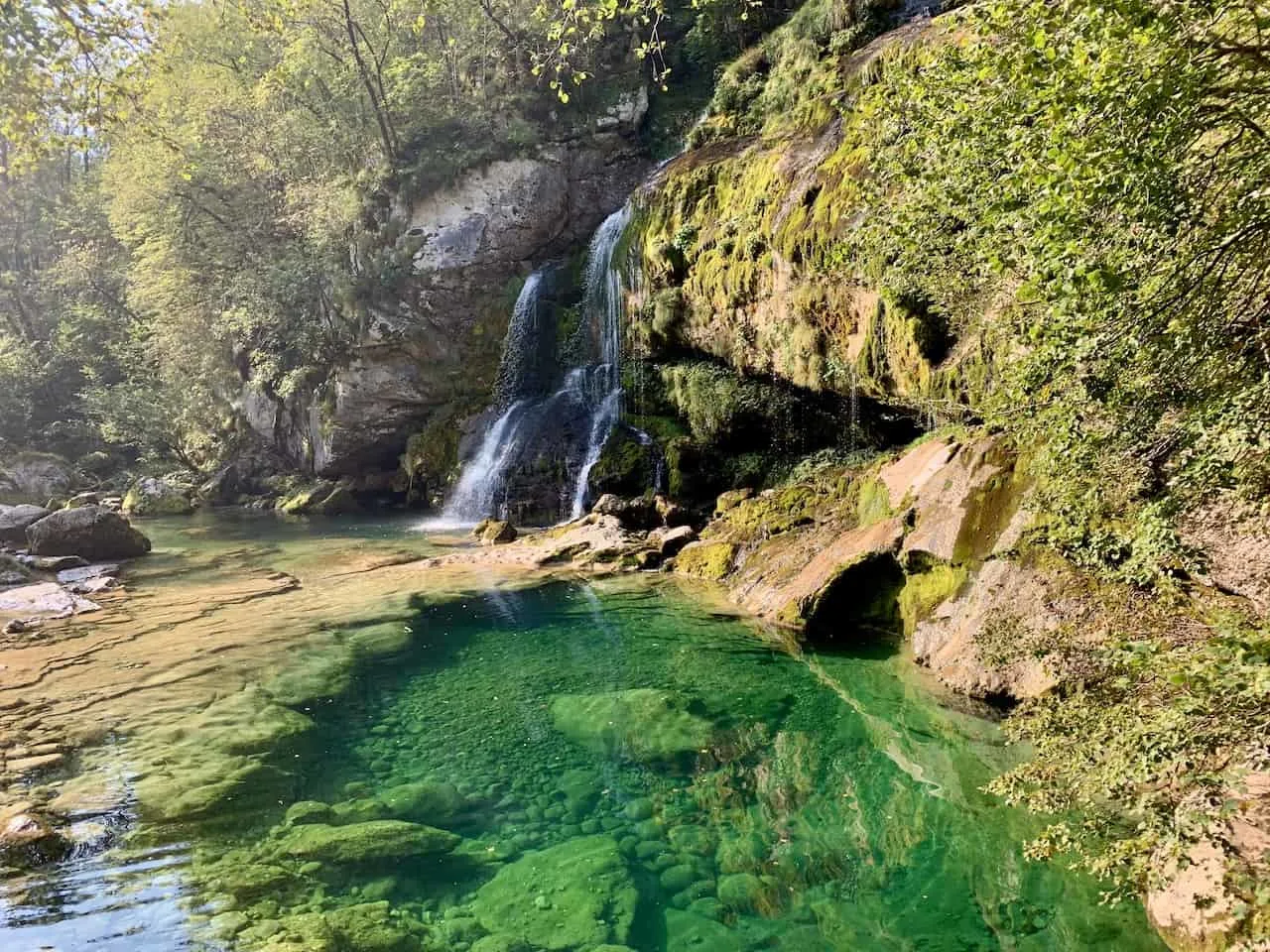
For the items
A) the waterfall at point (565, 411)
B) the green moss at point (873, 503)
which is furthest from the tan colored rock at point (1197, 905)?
the waterfall at point (565, 411)

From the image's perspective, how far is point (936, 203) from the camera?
455 centimetres

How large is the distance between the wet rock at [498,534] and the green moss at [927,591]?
30.9 feet

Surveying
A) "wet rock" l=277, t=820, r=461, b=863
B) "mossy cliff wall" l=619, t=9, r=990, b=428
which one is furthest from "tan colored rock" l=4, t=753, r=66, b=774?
"mossy cliff wall" l=619, t=9, r=990, b=428

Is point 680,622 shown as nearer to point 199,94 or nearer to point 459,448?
point 459,448

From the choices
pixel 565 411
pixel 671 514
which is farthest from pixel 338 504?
pixel 671 514

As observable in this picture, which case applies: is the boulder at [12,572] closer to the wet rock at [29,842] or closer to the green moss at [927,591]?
the wet rock at [29,842]

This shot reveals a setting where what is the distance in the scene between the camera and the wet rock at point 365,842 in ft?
16.7

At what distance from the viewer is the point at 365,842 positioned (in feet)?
17.1

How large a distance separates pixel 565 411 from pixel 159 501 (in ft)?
59.7

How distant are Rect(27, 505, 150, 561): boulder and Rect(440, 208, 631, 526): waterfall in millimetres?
7727

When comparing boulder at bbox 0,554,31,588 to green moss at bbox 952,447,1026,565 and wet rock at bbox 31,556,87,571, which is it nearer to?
wet rock at bbox 31,556,87,571

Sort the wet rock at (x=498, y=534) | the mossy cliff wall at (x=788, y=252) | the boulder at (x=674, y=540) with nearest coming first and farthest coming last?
the mossy cliff wall at (x=788, y=252) < the boulder at (x=674, y=540) < the wet rock at (x=498, y=534)

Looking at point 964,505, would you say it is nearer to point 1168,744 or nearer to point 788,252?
point 1168,744

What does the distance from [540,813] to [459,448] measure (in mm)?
18488
